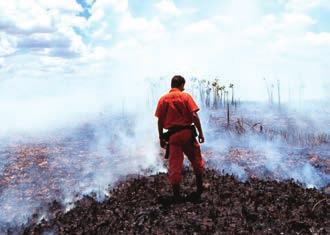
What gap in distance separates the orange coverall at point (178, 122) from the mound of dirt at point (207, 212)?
0.69 metres

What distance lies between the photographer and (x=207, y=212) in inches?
250

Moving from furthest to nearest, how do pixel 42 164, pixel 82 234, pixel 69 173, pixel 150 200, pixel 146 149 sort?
pixel 146 149 < pixel 42 164 < pixel 69 173 < pixel 150 200 < pixel 82 234

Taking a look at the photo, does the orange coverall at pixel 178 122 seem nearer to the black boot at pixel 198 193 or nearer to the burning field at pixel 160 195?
the black boot at pixel 198 193

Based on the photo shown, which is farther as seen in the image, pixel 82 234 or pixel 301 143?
pixel 301 143

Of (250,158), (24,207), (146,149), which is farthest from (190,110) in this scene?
(146,149)

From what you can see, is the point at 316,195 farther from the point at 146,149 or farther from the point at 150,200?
the point at 146,149

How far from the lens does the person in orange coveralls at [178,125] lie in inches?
260

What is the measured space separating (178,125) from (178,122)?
0.05 metres

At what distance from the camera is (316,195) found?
7129 mm

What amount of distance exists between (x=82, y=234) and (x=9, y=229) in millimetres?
2059

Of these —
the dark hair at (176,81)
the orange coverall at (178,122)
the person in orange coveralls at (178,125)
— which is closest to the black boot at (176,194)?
the person in orange coveralls at (178,125)

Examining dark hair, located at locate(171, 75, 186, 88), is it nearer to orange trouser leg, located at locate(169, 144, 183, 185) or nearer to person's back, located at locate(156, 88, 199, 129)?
person's back, located at locate(156, 88, 199, 129)

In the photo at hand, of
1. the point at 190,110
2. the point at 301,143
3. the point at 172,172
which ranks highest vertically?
the point at 190,110

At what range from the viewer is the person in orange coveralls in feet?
21.7
